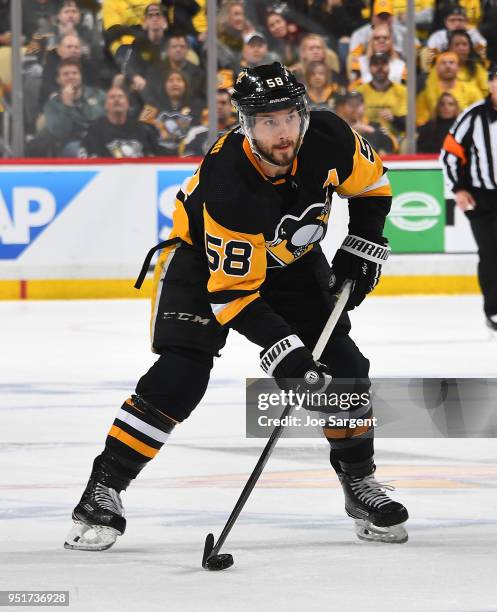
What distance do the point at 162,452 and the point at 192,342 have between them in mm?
1192

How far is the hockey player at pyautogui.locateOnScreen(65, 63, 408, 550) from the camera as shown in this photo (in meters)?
3.22

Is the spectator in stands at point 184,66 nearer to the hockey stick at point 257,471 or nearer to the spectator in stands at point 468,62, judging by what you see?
the spectator in stands at point 468,62

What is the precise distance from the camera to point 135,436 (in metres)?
3.33

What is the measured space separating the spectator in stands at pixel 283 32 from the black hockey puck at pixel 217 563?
6520 mm

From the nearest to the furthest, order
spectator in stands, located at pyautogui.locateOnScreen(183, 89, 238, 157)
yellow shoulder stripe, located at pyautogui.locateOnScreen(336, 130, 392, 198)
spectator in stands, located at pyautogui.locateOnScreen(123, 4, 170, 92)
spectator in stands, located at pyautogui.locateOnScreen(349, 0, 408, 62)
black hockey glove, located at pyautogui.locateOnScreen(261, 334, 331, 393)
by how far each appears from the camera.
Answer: black hockey glove, located at pyautogui.locateOnScreen(261, 334, 331, 393), yellow shoulder stripe, located at pyautogui.locateOnScreen(336, 130, 392, 198), spectator in stands, located at pyautogui.locateOnScreen(123, 4, 170, 92), spectator in stands, located at pyautogui.locateOnScreen(183, 89, 238, 157), spectator in stands, located at pyautogui.locateOnScreen(349, 0, 408, 62)

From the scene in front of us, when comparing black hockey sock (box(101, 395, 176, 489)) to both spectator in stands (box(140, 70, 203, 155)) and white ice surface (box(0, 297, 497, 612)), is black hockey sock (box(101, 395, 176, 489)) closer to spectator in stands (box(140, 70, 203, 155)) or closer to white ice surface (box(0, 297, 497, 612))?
white ice surface (box(0, 297, 497, 612))

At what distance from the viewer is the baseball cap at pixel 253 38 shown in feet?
30.5

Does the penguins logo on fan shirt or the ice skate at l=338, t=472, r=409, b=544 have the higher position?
the ice skate at l=338, t=472, r=409, b=544

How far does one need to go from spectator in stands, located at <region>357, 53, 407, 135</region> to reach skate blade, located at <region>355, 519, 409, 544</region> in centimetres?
623

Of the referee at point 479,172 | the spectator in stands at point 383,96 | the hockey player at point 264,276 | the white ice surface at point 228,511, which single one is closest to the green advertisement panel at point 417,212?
the spectator in stands at point 383,96

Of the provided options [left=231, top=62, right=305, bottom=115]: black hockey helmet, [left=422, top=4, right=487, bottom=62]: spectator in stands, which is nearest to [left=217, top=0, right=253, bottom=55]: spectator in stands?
[left=422, top=4, right=487, bottom=62]: spectator in stands

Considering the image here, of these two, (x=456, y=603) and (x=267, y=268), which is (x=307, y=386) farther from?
(x=456, y=603)

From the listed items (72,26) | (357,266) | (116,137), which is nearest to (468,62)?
(116,137)

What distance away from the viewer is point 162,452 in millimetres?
4480
